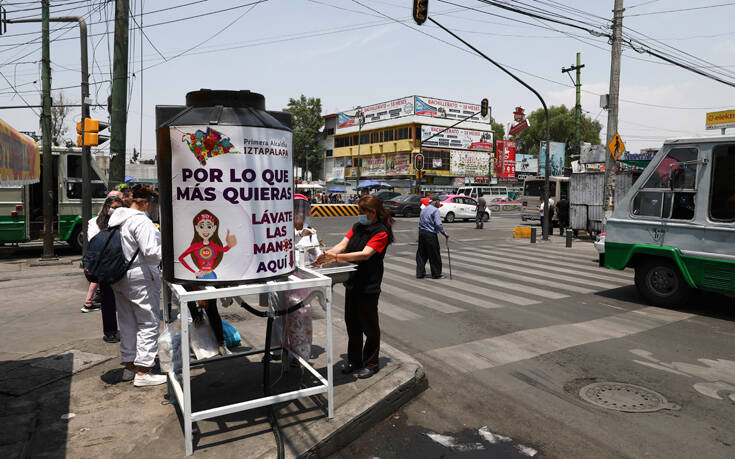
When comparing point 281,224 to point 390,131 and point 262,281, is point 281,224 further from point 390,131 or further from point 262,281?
point 390,131

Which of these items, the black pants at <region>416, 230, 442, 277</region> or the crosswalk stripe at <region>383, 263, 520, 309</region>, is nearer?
the crosswalk stripe at <region>383, 263, 520, 309</region>

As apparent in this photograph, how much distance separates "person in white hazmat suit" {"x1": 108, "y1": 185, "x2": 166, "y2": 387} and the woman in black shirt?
1.58 metres

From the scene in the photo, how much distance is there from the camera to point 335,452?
3682 mm

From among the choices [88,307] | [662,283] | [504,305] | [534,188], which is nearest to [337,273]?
[504,305]

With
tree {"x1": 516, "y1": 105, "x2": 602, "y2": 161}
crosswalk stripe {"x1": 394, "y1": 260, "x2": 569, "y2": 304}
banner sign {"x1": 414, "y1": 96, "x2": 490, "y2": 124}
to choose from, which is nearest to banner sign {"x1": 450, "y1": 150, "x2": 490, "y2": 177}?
banner sign {"x1": 414, "y1": 96, "x2": 490, "y2": 124}

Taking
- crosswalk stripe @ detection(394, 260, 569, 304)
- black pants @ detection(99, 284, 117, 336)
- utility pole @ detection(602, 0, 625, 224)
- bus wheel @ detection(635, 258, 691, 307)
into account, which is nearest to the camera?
black pants @ detection(99, 284, 117, 336)

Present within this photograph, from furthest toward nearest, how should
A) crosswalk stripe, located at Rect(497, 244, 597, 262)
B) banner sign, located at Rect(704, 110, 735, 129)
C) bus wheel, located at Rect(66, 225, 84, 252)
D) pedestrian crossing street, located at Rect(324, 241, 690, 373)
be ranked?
crosswalk stripe, located at Rect(497, 244, 597, 262), bus wheel, located at Rect(66, 225, 84, 252), banner sign, located at Rect(704, 110, 735, 129), pedestrian crossing street, located at Rect(324, 241, 690, 373)

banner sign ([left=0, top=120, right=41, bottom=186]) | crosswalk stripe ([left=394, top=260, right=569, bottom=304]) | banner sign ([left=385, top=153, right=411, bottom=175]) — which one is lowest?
crosswalk stripe ([left=394, top=260, right=569, bottom=304])

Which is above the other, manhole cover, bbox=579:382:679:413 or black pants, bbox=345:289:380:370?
black pants, bbox=345:289:380:370

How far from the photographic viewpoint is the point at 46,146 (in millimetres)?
13211

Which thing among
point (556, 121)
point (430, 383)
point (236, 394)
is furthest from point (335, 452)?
point (556, 121)

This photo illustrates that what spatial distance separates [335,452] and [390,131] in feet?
188

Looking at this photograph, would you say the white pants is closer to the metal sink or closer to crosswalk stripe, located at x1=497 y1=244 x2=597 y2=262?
the metal sink

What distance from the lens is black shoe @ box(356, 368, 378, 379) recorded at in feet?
15.4
